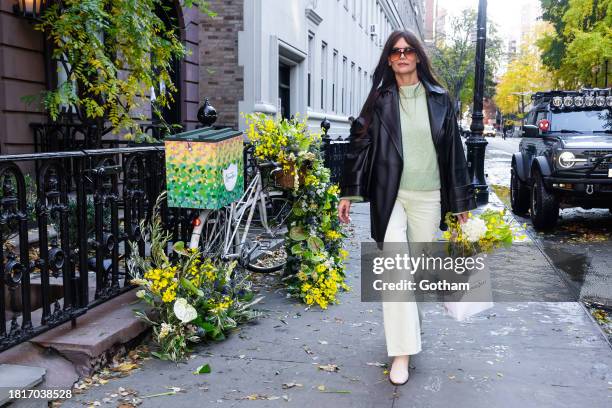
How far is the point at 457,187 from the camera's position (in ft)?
12.5

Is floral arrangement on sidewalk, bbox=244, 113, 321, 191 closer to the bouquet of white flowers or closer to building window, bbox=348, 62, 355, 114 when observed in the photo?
the bouquet of white flowers

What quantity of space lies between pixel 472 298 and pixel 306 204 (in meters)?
1.98

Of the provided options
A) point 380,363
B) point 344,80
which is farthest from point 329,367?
point 344,80

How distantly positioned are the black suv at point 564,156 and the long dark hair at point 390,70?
5949mm

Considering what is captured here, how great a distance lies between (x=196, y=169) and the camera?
4676mm

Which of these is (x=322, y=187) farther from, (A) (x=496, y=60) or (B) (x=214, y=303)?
(A) (x=496, y=60)

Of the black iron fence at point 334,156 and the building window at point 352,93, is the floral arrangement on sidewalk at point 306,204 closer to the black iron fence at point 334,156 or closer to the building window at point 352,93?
the black iron fence at point 334,156

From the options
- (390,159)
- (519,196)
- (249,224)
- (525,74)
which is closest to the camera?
(390,159)

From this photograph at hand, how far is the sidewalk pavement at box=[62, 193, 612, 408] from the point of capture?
3637 mm

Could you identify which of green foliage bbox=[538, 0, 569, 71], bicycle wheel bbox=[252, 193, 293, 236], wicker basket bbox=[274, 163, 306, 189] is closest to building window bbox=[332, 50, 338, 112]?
green foliage bbox=[538, 0, 569, 71]

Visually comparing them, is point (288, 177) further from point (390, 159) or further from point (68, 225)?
point (68, 225)

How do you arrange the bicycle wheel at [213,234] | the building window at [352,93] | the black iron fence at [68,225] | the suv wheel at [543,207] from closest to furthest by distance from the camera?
the black iron fence at [68,225] < the bicycle wheel at [213,234] < the suv wheel at [543,207] < the building window at [352,93]

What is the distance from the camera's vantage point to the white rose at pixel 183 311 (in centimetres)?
419

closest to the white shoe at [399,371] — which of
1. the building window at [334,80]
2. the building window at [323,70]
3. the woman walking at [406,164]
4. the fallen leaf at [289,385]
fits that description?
the woman walking at [406,164]
